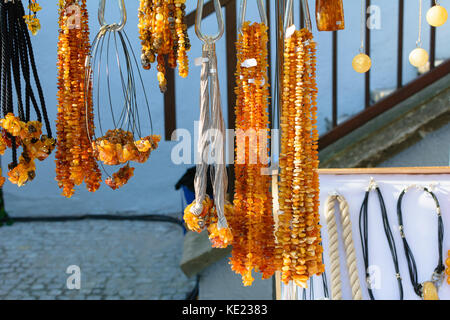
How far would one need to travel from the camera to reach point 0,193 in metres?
2.68

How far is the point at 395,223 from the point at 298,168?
398 mm

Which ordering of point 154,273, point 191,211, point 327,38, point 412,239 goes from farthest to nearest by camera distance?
point 327,38, point 154,273, point 412,239, point 191,211

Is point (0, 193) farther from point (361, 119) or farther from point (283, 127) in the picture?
point (283, 127)

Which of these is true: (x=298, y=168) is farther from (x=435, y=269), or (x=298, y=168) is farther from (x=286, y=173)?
(x=435, y=269)

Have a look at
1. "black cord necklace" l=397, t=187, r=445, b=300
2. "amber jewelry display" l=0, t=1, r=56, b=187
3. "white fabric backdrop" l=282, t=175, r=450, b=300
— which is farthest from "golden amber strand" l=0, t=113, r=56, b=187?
"black cord necklace" l=397, t=187, r=445, b=300

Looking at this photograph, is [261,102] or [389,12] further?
[389,12]

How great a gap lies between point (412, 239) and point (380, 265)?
9 centimetres

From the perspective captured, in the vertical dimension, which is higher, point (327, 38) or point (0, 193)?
point (327, 38)

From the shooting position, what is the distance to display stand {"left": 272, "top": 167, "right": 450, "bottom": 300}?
887 mm

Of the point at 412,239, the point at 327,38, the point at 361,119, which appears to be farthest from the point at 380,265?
the point at 327,38

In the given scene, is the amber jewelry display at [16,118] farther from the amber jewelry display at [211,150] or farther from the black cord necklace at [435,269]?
the black cord necklace at [435,269]

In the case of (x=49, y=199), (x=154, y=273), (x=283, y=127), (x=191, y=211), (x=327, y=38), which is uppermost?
(x=327, y=38)

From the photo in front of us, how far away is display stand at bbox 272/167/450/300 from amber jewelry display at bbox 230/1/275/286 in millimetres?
208

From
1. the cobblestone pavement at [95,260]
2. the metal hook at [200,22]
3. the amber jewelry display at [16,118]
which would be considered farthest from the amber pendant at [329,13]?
the cobblestone pavement at [95,260]
